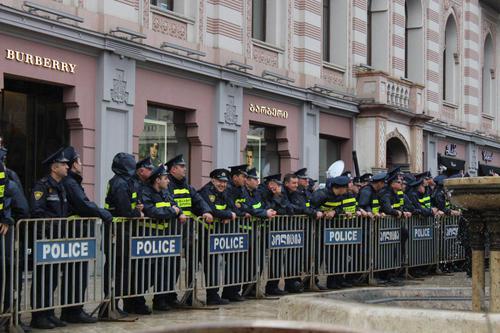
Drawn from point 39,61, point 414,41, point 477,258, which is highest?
point 414,41

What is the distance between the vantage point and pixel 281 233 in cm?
1371

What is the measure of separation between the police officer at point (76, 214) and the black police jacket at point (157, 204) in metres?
0.77

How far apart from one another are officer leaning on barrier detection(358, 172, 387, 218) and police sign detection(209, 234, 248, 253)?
12.3ft

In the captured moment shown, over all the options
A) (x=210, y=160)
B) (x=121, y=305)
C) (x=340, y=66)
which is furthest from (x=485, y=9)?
(x=121, y=305)

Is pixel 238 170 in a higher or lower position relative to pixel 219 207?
higher

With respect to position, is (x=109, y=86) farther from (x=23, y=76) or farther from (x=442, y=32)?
(x=442, y=32)

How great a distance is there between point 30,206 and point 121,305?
2.52m

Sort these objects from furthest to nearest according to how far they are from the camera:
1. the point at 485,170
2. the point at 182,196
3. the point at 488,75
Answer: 1. the point at 488,75
2. the point at 485,170
3. the point at 182,196

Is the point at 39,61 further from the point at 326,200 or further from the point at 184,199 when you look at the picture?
the point at 326,200

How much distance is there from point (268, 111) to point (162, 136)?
12.8 ft

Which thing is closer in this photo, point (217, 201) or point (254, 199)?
point (217, 201)

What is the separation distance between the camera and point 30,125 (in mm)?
16531

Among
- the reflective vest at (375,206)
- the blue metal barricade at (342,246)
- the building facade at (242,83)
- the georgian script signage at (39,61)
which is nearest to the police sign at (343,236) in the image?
the blue metal barricade at (342,246)

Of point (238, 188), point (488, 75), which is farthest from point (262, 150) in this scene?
point (488, 75)
